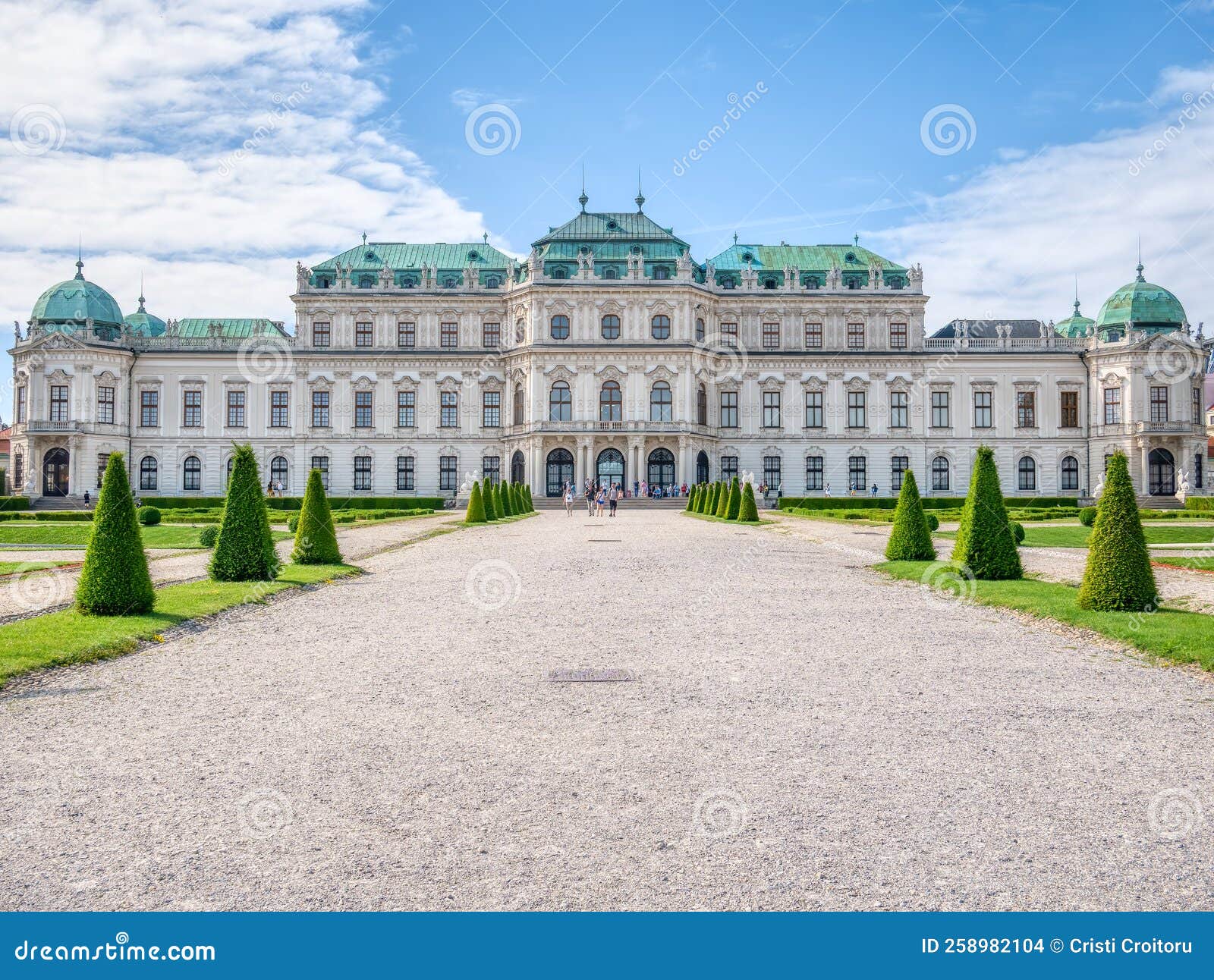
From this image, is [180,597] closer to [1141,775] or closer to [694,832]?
[694,832]

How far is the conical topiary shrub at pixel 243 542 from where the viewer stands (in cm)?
1504

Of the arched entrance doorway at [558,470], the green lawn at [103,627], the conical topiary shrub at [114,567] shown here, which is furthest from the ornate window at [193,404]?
the conical topiary shrub at [114,567]

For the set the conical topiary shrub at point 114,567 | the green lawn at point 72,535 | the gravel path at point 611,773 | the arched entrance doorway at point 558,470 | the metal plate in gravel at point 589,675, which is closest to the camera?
the gravel path at point 611,773

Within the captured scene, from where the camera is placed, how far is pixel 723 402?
202 ft

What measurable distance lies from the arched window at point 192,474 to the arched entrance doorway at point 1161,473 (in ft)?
178

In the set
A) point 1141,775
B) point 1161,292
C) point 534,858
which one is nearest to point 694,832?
point 534,858

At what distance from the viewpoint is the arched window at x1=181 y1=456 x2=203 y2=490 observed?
199 ft

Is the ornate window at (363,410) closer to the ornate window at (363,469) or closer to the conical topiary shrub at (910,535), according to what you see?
the ornate window at (363,469)

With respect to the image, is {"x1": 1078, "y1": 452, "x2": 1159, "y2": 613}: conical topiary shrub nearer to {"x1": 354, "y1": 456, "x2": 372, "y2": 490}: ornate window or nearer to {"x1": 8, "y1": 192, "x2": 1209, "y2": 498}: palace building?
{"x1": 8, "y1": 192, "x2": 1209, "y2": 498}: palace building

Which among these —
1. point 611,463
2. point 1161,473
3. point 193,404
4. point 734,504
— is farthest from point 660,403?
point 1161,473

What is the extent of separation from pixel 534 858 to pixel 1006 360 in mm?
62061

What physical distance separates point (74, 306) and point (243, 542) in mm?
52271

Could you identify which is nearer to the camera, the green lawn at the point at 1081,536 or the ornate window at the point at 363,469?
the green lawn at the point at 1081,536

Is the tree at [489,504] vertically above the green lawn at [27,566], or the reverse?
the tree at [489,504]
